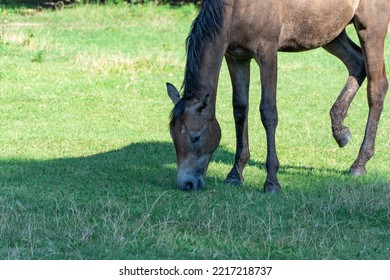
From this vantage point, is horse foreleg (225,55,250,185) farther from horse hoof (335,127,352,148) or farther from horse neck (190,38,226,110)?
horse hoof (335,127,352,148)

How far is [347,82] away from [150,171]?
2.62 metres

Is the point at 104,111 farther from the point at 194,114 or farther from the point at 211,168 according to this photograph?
the point at 194,114

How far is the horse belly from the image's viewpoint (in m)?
9.52

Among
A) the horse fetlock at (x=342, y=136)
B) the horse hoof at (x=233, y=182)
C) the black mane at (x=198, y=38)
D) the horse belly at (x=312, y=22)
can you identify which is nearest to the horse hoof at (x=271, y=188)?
the horse hoof at (x=233, y=182)

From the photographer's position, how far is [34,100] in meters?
14.6

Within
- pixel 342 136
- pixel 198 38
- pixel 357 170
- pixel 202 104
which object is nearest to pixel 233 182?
pixel 202 104

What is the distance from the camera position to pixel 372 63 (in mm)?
10297

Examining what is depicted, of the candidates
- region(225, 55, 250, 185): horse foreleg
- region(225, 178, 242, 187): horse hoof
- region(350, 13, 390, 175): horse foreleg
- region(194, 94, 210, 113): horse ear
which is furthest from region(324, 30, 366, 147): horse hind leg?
region(194, 94, 210, 113): horse ear

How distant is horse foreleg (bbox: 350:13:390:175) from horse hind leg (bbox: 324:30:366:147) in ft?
1.26

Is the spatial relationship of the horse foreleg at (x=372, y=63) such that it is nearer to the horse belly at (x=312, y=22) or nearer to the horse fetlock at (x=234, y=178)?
the horse belly at (x=312, y=22)

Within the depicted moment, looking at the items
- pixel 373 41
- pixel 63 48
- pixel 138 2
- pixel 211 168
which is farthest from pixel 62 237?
pixel 138 2

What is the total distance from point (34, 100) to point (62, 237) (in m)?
7.69

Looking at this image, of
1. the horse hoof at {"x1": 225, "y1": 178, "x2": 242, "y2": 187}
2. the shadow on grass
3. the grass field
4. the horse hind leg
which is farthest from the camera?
the horse hind leg

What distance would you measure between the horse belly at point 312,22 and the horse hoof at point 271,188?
1519 millimetres
